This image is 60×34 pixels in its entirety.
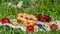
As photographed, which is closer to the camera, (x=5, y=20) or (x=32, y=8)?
(x=5, y=20)

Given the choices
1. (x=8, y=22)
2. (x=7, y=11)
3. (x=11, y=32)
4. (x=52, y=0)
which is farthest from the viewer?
(x=52, y=0)

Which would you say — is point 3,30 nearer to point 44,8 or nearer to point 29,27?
point 29,27

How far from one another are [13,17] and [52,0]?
1.59 ft

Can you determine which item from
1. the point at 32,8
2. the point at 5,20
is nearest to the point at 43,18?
the point at 32,8

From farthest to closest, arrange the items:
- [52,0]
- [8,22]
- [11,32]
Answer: [52,0] < [8,22] < [11,32]

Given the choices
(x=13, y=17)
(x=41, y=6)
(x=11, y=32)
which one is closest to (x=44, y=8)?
(x=41, y=6)

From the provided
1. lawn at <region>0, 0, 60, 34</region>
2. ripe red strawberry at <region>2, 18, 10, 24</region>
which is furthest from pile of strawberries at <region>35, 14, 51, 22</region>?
ripe red strawberry at <region>2, 18, 10, 24</region>

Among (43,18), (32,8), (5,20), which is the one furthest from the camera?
(32,8)

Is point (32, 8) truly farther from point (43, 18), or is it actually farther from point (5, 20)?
point (5, 20)

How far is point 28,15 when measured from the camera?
1.97 metres

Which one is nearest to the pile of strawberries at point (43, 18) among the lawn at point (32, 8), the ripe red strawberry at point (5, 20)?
the lawn at point (32, 8)

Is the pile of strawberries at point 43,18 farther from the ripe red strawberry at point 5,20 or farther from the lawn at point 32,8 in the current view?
the ripe red strawberry at point 5,20

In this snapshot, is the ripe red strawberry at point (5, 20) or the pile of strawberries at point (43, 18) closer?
the ripe red strawberry at point (5, 20)

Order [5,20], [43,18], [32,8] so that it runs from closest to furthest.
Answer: [5,20] → [43,18] → [32,8]
